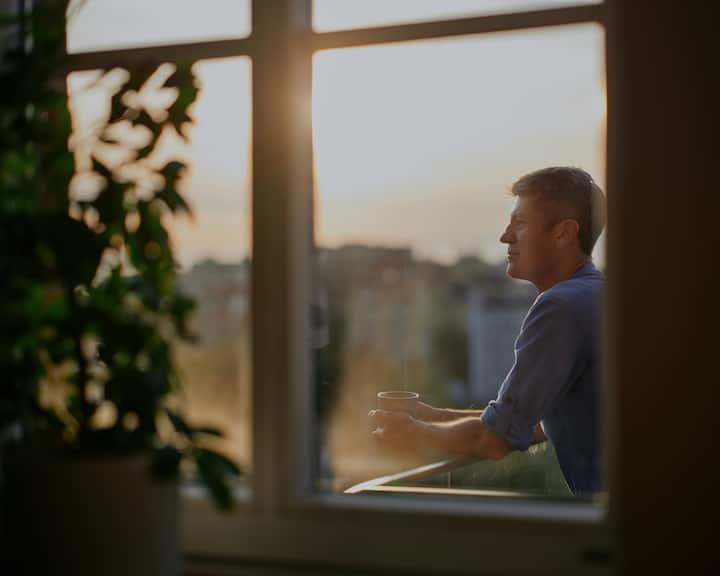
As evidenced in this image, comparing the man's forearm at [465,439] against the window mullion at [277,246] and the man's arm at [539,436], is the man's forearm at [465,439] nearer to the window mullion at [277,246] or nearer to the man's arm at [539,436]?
the man's arm at [539,436]

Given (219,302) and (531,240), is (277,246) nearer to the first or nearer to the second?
(219,302)

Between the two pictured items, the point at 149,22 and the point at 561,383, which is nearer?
the point at 149,22

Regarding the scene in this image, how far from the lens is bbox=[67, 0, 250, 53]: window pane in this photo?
5.90ft

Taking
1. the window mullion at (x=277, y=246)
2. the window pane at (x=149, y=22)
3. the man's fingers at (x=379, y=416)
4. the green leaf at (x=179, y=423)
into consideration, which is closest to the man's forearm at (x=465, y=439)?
the man's fingers at (x=379, y=416)

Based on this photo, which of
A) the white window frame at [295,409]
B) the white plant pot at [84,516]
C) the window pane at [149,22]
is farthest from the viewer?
the window pane at [149,22]

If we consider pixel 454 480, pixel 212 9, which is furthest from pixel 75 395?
pixel 454 480

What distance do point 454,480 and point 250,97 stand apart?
5.75 feet

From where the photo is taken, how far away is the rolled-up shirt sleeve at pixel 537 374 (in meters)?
2.49

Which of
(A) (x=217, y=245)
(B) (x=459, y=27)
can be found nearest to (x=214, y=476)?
(A) (x=217, y=245)

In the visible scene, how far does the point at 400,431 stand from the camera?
2531mm

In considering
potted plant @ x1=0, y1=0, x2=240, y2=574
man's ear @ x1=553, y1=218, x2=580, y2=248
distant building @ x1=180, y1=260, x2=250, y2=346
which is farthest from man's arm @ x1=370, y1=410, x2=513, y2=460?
potted plant @ x1=0, y1=0, x2=240, y2=574

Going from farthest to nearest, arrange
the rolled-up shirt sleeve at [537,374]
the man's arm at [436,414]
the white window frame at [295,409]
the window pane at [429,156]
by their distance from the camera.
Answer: the man's arm at [436,414] → the rolled-up shirt sleeve at [537,374] → the window pane at [429,156] → the white window frame at [295,409]

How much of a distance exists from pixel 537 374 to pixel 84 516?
1.53 m

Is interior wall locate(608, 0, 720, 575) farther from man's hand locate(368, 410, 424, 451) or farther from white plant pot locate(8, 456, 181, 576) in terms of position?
man's hand locate(368, 410, 424, 451)
